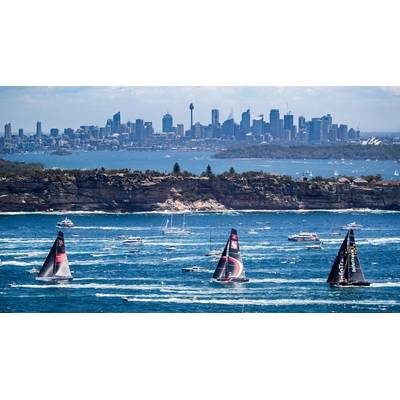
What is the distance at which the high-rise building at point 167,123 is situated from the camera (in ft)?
48.9

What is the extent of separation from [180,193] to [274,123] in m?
2.03

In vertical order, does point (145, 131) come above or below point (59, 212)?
above

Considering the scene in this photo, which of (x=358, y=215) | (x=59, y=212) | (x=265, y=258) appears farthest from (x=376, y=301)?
(x=59, y=212)

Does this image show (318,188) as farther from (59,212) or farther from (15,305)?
(15,305)

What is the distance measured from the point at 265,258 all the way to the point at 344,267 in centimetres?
96

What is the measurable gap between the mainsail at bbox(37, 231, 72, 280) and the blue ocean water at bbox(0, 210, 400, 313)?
11 cm

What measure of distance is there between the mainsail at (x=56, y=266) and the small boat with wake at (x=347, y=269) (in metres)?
2.83

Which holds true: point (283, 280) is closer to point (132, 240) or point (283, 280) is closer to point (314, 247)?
point (314, 247)

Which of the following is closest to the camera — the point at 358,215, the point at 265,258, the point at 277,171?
the point at 265,258

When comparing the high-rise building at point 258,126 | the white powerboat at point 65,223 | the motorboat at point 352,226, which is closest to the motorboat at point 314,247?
the motorboat at point 352,226

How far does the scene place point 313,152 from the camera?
55.1ft

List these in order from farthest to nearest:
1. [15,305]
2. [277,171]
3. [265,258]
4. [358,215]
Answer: [277,171] → [358,215] → [265,258] → [15,305]

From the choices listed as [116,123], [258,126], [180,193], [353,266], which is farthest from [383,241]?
[116,123]

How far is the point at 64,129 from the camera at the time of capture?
15508 millimetres
